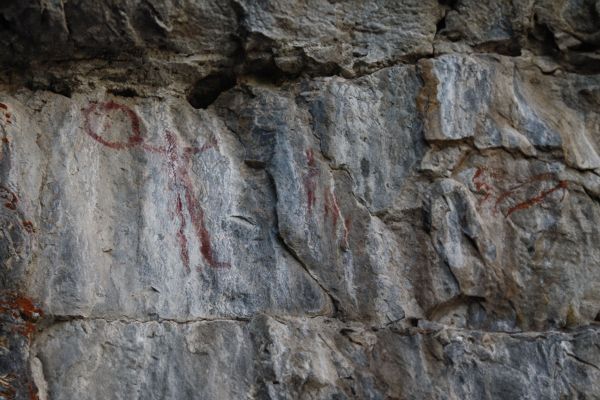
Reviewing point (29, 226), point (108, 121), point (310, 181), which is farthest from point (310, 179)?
point (29, 226)

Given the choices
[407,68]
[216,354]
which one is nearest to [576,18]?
[407,68]

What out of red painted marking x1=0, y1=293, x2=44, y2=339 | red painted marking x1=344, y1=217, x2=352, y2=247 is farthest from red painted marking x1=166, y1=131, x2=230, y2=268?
red painted marking x1=0, y1=293, x2=44, y2=339

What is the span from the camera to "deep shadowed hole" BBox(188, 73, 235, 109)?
19.1 ft

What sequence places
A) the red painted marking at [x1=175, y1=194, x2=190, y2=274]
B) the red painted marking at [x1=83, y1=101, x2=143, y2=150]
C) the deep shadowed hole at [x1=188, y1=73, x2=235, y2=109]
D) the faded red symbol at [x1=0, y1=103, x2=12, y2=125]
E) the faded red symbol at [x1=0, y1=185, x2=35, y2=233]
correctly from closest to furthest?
the faded red symbol at [x1=0, y1=185, x2=35, y2=233]
the faded red symbol at [x1=0, y1=103, x2=12, y2=125]
the red painted marking at [x1=175, y1=194, x2=190, y2=274]
the red painted marking at [x1=83, y1=101, x2=143, y2=150]
the deep shadowed hole at [x1=188, y1=73, x2=235, y2=109]

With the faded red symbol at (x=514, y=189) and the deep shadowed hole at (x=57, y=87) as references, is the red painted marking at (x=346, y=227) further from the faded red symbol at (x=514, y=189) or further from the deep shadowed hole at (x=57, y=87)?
the deep shadowed hole at (x=57, y=87)

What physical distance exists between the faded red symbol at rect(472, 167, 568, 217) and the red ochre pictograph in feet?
6.06

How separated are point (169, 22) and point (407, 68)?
169 cm

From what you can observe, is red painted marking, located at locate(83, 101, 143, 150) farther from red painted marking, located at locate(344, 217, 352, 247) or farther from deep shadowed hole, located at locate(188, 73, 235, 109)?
red painted marking, located at locate(344, 217, 352, 247)

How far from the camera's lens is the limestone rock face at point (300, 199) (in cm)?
496

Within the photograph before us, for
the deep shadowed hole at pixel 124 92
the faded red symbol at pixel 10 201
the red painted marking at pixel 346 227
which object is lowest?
the faded red symbol at pixel 10 201

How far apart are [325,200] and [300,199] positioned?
0.17 m

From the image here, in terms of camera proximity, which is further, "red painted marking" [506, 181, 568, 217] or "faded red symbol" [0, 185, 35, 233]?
"red painted marking" [506, 181, 568, 217]

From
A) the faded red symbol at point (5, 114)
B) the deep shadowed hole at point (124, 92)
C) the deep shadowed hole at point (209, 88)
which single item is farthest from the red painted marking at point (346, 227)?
the faded red symbol at point (5, 114)

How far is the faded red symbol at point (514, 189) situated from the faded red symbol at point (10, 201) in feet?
9.69
